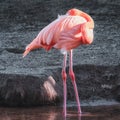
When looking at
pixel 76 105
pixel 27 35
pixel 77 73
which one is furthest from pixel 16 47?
pixel 76 105

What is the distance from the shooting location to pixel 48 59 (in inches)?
280

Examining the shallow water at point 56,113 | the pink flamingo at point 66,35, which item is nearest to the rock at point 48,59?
the shallow water at point 56,113

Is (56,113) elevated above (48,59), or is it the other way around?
(48,59)

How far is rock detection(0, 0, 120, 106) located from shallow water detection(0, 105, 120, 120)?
189 mm

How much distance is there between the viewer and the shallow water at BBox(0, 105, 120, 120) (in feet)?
18.0

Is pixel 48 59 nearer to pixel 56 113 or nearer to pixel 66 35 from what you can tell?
pixel 66 35

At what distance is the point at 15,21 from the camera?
895 centimetres

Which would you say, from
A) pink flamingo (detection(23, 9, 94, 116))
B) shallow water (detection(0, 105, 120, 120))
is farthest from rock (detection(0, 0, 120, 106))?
pink flamingo (detection(23, 9, 94, 116))

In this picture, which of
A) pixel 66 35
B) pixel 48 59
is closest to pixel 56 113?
pixel 66 35

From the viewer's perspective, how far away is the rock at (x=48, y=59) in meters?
6.10

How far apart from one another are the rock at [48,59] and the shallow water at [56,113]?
0.19 metres

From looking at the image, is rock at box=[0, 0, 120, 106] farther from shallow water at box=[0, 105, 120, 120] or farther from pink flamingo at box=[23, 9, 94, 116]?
pink flamingo at box=[23, 9, 94, 116]

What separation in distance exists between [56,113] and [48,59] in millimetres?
1471

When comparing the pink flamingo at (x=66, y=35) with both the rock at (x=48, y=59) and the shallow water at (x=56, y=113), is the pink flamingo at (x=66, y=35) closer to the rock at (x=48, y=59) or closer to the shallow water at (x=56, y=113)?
the shallow water at (x=56, y=113)
